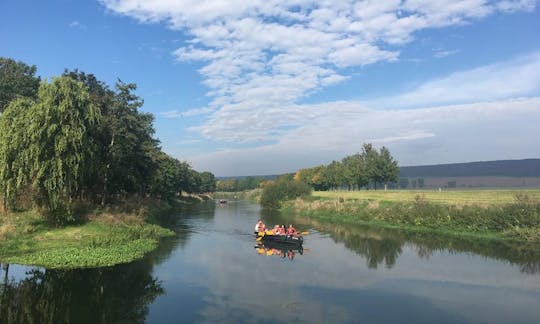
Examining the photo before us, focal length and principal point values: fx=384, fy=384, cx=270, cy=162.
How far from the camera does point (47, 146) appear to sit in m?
32.4

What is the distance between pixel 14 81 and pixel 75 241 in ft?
126

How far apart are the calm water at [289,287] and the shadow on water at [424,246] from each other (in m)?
0.18

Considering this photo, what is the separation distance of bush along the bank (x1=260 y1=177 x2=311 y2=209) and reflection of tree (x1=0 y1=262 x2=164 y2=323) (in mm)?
64395

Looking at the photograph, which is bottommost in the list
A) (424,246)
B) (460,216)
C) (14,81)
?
(424,246)

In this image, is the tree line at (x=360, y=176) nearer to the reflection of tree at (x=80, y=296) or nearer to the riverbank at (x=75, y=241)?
the riverbank at (x=75, y=241)

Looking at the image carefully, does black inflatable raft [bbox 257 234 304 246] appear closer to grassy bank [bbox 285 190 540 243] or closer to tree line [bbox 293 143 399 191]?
Answer: grassy bank [bbox 285 190 540 243]

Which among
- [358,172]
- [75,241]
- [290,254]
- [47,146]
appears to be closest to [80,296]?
[75,241]

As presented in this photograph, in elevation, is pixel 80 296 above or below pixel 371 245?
above

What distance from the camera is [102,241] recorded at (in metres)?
31.2

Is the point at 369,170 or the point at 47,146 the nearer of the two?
the point at 47,146

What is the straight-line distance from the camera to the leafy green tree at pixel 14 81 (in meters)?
55.4

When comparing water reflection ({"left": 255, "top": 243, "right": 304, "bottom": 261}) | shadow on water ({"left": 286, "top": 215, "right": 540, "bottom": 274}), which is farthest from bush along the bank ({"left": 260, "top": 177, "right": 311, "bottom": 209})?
water reflection ({"left": 255, "top": 243, "right": 304, "bottom": 261})

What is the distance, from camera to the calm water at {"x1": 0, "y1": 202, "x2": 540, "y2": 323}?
1862 cm

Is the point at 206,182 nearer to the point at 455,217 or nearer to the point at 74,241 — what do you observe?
the point at 455,217
